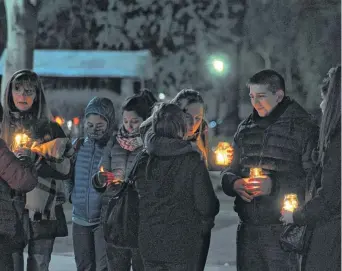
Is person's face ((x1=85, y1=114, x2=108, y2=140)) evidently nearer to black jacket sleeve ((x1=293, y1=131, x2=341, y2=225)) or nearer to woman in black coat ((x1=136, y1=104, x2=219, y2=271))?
woman in black coat ((x1=136, y1=104, x2=219, y2=271))

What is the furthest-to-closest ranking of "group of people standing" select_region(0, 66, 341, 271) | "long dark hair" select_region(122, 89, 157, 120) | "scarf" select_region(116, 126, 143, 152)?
"long dark hair" select_region(122, 89, 157, 120)
"scarf" select_region(116, 126, 143, 152)
"group of people standing" select_region(0, 66, 341, 271)

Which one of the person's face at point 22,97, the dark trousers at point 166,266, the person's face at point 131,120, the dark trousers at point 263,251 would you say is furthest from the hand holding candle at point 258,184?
the person's face at point 22,97

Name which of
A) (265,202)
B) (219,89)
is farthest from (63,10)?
(219,89)

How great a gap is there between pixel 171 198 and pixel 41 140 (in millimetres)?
1545

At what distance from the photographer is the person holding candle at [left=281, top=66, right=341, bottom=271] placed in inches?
188

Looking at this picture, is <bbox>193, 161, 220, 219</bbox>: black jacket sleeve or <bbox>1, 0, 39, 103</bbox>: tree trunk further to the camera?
<bbox>1, 0, 39, 103</bbox>: tree trunk

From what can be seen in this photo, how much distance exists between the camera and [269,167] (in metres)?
5.80

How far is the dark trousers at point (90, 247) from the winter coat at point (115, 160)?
27 cm

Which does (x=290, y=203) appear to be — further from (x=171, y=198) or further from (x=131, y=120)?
(x=131, y=120)

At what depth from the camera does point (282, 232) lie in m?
5.39

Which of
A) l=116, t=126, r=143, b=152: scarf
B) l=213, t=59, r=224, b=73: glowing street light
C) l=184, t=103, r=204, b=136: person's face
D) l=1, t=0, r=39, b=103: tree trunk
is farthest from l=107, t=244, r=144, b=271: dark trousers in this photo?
l=213, t=59, r=224, b=73: glowing street light

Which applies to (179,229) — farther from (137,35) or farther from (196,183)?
(137,35)

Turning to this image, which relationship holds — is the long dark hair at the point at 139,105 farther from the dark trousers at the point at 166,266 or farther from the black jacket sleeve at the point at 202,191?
the dark trousers at the point at 166,266

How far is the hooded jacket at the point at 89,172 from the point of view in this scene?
6988mm
